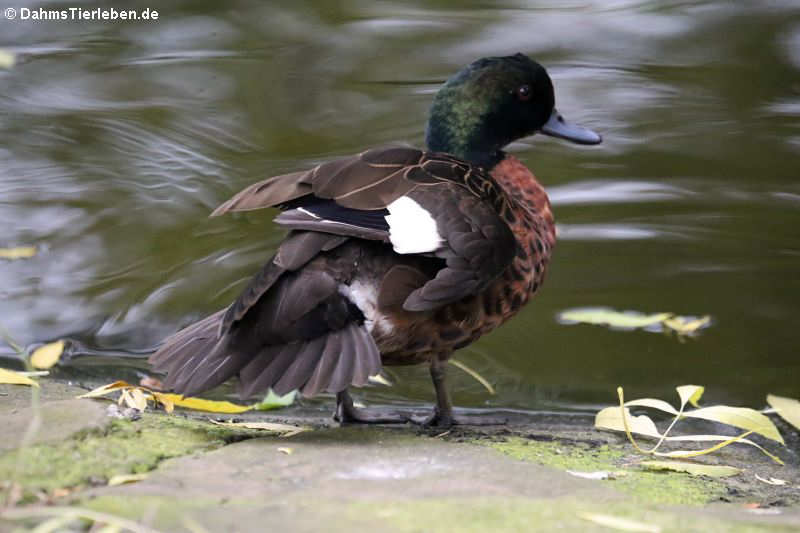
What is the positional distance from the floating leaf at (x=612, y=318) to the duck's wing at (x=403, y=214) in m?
1.57

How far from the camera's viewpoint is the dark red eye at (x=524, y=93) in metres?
3.99

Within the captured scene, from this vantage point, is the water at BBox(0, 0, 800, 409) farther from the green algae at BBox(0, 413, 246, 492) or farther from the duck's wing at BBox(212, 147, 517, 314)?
the green algae at BBox(0, 413, 246, 492)

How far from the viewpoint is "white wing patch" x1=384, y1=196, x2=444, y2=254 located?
2.88m

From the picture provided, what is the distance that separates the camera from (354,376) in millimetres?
2750

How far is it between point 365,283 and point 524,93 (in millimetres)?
1328

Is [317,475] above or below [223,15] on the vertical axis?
below

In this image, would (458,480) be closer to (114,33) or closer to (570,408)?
(570,408)

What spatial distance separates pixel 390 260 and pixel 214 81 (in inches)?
165

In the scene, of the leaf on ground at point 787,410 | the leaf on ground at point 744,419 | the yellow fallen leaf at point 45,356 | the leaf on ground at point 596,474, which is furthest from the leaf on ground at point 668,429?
the yellow fallen leaf at point 45,356

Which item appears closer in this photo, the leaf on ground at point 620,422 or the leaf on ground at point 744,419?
the leaf on ground at point 744,419

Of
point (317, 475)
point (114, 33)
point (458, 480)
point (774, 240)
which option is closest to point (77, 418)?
point (317, 475)

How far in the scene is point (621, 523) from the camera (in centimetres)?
197

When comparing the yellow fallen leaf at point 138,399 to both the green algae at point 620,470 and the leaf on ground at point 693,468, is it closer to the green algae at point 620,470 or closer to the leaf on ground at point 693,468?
the green algae at point 620,470

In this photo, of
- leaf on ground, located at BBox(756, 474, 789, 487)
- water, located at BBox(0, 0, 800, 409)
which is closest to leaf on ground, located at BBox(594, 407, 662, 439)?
Answer: leaf on ground, located at BBox(756, 474, 789, 487)
